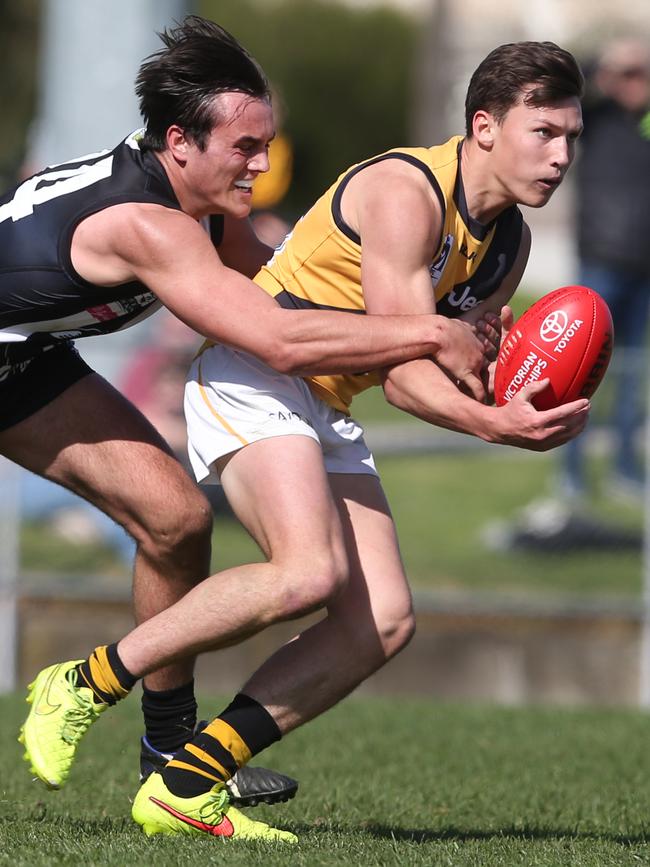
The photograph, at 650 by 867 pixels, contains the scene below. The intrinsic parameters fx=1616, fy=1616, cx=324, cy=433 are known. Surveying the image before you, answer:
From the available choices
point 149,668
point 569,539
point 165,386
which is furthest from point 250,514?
point 569,539

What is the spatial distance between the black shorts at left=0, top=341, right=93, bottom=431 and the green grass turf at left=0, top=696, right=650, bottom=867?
4.38 feet

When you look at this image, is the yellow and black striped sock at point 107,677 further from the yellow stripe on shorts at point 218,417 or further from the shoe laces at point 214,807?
the yellow stripe on shorts at point 218,417

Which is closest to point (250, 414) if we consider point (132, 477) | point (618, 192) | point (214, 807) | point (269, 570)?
point (269, 570)

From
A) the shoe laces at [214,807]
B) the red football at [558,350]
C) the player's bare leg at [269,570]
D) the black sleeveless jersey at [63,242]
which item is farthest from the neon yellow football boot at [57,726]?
the red football at [558,350]

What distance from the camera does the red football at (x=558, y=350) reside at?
187 inches

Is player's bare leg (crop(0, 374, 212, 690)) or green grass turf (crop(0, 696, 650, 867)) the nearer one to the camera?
green grass turf (crop(0, 696, 650, 867))

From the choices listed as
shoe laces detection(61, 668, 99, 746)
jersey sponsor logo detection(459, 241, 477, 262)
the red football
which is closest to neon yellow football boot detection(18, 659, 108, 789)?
shoe laces detection(61, 668, 99, 746)

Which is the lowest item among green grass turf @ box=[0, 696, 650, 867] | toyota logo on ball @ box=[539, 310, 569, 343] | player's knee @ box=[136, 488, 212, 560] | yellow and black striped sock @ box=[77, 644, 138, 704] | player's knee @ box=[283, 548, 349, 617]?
green grass turf @ box=[0, 696, 650, 867]

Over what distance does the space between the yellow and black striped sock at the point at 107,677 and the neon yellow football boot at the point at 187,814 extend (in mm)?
278

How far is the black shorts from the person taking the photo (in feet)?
17.6

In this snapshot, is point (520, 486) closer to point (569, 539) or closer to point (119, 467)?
point (569, 539)

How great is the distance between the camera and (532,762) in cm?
695

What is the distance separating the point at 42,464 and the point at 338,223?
134cm

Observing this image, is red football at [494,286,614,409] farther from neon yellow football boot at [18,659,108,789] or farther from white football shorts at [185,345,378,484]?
neon yellow football boot at [18,659,108,789]
